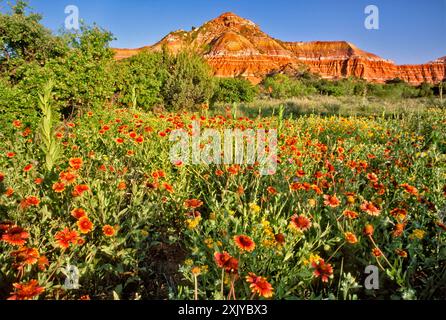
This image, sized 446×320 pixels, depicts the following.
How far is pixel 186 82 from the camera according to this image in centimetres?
1165

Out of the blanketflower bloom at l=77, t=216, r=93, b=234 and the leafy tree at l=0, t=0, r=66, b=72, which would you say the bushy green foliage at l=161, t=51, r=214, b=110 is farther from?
the blanketflower bloom at l=77, t=216, r=93, b=234

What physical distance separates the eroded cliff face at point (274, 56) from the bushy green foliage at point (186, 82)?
5865 cm

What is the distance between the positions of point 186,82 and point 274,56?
89.5 m

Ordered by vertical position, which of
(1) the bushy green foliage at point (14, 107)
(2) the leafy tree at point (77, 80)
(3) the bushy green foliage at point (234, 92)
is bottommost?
(1) the bushy green foliage at point (14, 107)

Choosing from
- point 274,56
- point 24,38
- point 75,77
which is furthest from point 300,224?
point 274,56

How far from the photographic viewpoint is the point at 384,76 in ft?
283

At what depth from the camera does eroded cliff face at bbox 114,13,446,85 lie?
83688mm

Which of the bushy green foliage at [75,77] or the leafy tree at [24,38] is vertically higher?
the leafy tree at [24,38]

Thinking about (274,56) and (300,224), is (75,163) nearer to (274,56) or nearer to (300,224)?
(300,224)

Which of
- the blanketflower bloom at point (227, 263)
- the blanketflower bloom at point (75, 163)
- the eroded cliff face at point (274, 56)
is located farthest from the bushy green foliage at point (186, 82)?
the eroded cliff face at point (274, 56)

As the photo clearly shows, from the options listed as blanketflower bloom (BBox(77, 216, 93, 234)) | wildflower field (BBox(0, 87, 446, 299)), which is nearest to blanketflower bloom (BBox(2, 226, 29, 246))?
wildflower field (BBox(0, 87, 446, 299))

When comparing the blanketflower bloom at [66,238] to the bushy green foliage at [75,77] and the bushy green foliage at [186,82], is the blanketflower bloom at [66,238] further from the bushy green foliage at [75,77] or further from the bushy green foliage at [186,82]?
the bushy green foliage at [186,82]

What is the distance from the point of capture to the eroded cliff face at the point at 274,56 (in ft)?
275

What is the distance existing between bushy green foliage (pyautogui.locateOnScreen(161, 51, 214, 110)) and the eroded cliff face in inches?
2309
